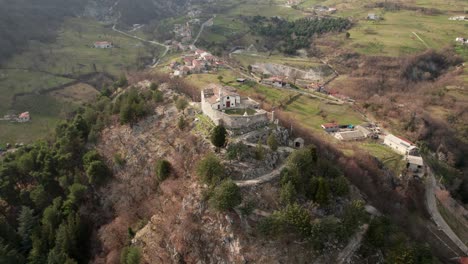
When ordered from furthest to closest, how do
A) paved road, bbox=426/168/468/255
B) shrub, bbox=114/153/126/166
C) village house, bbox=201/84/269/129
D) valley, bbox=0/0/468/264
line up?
shrub, bbox=114/153/126/166, paved road, bbox=426/168/468/255, village house, bbox=201/84/269/129, valley, bbox=0/0/468/264

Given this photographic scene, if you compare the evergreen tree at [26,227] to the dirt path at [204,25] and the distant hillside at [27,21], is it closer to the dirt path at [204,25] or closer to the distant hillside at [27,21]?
the distant hillside at [27,21]

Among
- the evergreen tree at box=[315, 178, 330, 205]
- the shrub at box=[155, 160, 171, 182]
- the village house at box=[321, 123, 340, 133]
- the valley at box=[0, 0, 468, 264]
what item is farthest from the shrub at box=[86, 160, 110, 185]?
the village house at box=[321, 123, 340, 133]

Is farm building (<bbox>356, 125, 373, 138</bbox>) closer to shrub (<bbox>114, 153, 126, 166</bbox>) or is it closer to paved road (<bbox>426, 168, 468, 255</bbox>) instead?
paved road (<bbox>426, 168, 468, 255</bbox>)

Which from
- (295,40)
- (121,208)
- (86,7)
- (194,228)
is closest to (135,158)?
(121,208)

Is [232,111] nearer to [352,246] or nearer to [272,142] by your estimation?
[272,142]

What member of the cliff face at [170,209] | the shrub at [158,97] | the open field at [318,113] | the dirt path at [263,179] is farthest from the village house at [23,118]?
the dirt path at [263,179]

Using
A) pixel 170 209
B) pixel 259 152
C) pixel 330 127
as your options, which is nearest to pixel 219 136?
pixel 259 152

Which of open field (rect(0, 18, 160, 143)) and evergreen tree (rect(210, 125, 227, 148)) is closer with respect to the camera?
evergreen tree (rect(210, 125, 227, 148))
